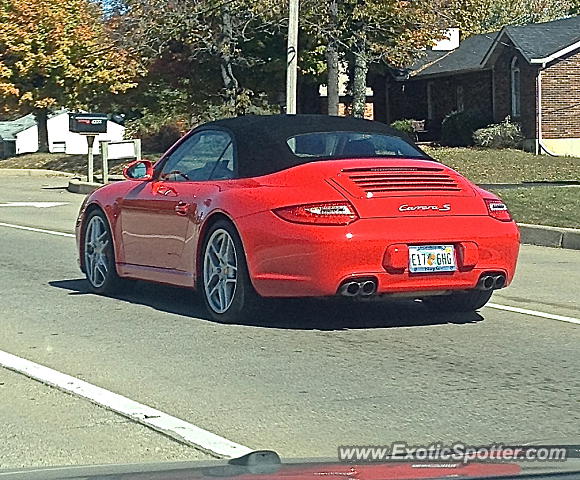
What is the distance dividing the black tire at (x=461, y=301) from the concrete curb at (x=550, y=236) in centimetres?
564

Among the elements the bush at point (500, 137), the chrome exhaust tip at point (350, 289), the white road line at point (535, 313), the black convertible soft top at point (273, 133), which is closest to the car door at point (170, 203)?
the black convertible soft top at point (273, 133)

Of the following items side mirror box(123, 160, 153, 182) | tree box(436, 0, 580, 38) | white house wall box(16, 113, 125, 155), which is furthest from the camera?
Result: tree box(436, 0, 580, 38)

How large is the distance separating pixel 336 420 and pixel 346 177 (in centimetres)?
262

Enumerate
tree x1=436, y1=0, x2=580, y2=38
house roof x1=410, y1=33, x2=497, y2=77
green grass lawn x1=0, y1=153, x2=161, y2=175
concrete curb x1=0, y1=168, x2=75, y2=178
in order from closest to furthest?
concrete curb x1=0, y1=168, x2=75, y2=178 → green grass lawn x1=0, y1=153, x2=161, y2=175 → house roof x1=410, y1=33, x2=497, y2=77 → tree x1=436, y1=0, x2=580, y2=38

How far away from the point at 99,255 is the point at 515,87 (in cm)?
3124

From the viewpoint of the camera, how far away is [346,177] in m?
8.20

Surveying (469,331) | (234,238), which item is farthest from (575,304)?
(234,238)

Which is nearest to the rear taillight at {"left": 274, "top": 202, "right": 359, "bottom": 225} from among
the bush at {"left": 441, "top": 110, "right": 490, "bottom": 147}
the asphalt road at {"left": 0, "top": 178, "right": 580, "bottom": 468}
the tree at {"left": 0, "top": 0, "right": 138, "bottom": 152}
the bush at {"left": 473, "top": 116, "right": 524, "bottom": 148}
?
the asphalt road at {"left": 0, "top": 178, "right": 580, "bottom": 468}

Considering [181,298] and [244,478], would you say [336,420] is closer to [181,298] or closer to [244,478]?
[244,478]

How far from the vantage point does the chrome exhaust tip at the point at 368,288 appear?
26.2ft

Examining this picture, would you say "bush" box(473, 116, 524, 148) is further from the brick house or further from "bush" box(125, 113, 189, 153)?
"bush" box(125, 113, 189, 153)

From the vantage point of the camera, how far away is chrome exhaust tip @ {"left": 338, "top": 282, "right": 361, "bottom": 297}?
7980 millimetres

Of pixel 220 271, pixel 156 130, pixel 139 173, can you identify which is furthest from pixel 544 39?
pixel 220 271

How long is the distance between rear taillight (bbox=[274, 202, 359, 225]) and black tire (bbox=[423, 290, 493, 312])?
1.42 meters
